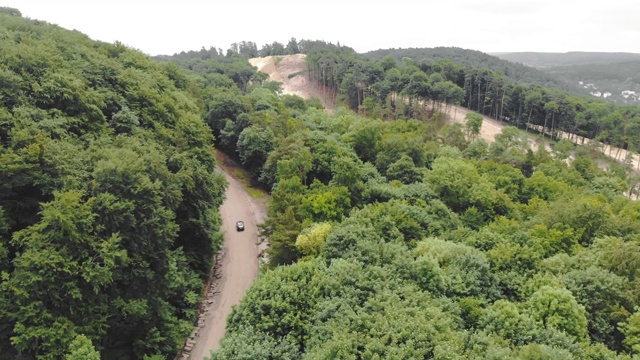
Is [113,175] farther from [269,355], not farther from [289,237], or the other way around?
[269,355]

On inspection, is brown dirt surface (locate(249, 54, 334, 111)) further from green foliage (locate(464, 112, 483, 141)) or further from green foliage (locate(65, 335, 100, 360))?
green foliage (locate(65, 335, 100, 360))

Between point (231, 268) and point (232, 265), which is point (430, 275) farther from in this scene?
point (232, 265)

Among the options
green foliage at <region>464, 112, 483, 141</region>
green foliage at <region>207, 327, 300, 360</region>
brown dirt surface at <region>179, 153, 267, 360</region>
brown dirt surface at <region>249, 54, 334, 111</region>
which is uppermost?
brown dirt surface at <region>249, 54, 334, 111</region>

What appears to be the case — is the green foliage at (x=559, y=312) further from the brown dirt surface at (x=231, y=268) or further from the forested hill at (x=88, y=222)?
the forested hill at (x=88, y=222)

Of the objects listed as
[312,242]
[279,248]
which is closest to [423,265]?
[312,242]

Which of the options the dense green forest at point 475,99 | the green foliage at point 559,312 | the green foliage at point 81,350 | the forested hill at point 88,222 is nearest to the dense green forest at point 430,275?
the green foliage at point 559,312

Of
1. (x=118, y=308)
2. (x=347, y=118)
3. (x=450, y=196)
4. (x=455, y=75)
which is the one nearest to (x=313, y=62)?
(x=455, y=75)

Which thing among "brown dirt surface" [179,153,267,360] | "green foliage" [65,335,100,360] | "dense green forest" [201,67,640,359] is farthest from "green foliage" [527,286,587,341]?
"green foliage" [65,335,100,360]
